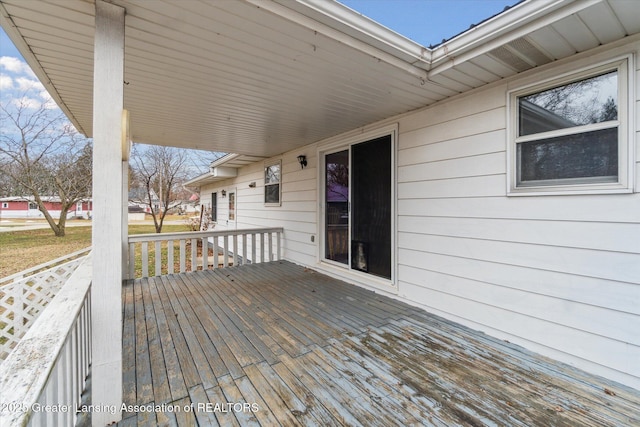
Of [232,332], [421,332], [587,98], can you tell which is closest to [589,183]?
[587,98]

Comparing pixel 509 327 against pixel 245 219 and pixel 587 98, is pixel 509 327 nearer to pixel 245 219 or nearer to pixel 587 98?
pixel 587 98

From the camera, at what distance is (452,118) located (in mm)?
2814

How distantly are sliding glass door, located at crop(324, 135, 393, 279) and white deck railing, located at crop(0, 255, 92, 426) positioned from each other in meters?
3.07

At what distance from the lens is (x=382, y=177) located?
3.67 meters

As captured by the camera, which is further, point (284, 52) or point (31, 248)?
point (31, 248)

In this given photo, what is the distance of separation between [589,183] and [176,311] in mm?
3958

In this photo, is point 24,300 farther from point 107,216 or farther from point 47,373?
point 47,373

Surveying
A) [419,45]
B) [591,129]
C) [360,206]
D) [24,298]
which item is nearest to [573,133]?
[591,129]

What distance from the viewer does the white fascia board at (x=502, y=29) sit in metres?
1.62

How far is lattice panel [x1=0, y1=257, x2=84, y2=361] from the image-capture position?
3117mm

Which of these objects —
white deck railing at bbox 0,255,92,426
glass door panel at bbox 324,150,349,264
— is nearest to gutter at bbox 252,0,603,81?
white deck railing at bbox 0,255,92,426

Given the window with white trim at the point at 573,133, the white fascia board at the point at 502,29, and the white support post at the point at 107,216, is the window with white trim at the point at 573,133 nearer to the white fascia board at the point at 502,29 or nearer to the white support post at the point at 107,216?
the white fascia board at the point at 502,29

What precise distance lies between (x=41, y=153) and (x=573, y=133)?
57.0 ft

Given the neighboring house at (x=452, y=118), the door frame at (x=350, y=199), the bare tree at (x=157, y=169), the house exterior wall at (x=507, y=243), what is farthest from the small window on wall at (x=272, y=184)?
the bare tree at (x=157, y=169)
